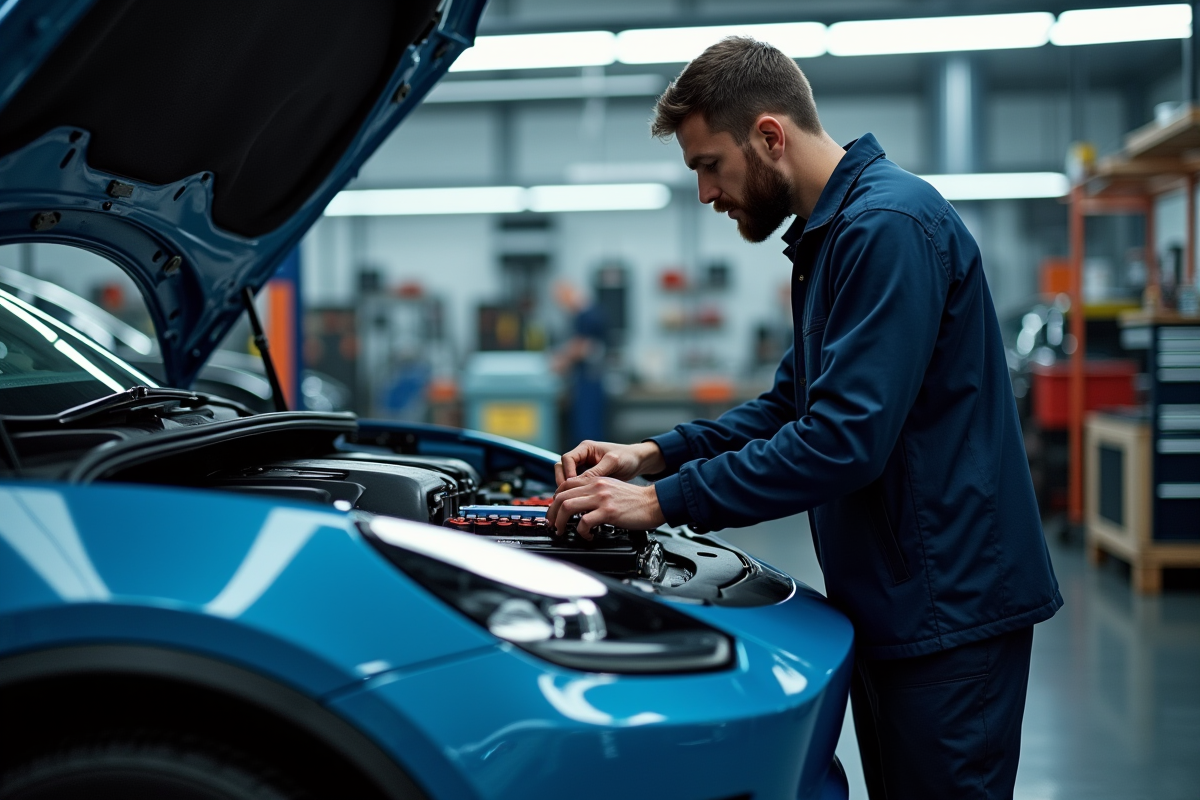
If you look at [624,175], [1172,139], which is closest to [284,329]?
[1172,139]

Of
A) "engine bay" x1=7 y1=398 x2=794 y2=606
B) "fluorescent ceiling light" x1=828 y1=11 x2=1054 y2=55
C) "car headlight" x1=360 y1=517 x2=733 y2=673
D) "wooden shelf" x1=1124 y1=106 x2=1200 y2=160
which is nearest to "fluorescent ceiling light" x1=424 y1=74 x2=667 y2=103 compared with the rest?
"fluorescent ceiling light" x1=828 y1=11 x2=1054 y2=55

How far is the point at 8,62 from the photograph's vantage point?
0.97 m

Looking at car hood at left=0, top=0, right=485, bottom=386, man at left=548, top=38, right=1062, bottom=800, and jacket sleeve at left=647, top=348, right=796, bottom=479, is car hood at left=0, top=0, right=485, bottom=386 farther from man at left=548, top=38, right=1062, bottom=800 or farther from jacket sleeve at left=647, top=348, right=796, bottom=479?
jacket sleeve at left=647, top=348, right=796, bottom=479

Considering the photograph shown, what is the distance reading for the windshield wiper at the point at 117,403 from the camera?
1215mm

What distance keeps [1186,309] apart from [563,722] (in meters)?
4.20

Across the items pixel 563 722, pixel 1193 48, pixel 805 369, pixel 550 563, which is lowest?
pixel 563 722

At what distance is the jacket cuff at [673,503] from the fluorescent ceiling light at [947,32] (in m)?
4.77

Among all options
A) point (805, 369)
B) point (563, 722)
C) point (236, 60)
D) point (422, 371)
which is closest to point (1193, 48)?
point (805, 369)

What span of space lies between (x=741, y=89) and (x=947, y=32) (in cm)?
475

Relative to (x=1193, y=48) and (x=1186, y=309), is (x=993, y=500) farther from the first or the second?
(x=1193, y=48)

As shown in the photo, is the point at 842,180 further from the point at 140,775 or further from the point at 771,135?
the point at 140,775

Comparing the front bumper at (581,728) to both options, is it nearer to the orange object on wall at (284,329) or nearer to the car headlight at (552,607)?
the car headlight at (552,607)

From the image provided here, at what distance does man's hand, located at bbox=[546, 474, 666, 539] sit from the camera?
1.21 m

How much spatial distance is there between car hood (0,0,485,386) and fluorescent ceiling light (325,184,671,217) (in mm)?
8249
